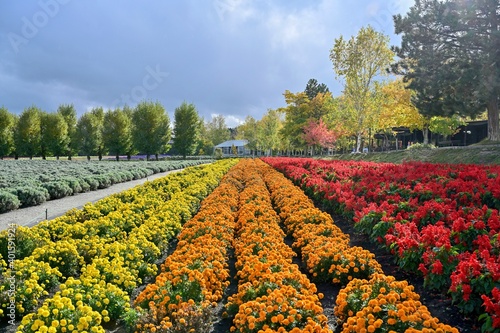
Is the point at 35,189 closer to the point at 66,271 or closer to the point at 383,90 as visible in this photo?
the point at 66,271

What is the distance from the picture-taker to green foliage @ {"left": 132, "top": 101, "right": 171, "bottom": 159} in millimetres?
56375

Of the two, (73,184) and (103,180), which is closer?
(73,184)

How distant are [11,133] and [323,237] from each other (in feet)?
201

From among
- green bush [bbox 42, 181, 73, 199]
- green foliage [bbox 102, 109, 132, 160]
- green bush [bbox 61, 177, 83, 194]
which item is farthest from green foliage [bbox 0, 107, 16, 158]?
green bush [bbox 42, 181, 73, 199]

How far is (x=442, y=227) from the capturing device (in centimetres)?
550

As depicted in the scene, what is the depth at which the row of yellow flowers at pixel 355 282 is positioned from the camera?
3174 mm

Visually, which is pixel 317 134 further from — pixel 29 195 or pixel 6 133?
pixel 6 133

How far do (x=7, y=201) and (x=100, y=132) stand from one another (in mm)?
48694

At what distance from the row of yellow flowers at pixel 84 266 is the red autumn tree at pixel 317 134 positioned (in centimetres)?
3908

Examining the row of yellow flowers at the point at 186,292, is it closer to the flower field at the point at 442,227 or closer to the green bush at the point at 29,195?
the flower field at the point at 442,227

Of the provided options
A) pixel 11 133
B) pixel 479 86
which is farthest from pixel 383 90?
pixel 11 133

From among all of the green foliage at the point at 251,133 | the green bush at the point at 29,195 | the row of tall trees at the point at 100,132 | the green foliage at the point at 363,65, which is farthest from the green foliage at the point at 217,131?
the green bush at the point at 29,195

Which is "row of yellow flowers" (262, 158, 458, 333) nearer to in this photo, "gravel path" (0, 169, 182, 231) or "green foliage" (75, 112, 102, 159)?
"gravel path" (0, 169, 182, 231)

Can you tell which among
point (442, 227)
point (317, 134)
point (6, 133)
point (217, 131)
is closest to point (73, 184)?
point (442, 227)
